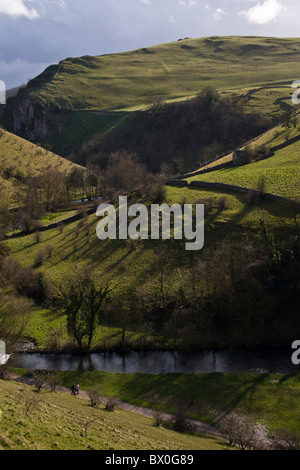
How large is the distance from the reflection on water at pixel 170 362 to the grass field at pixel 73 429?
10417mm

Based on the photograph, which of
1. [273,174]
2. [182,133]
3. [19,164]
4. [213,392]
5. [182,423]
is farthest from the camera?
[182,133]

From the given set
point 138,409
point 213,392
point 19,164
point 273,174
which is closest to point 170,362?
point 213,392

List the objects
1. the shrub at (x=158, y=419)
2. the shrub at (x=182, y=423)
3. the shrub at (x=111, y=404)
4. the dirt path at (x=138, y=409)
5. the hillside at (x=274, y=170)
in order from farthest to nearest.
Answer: the hillside at (x=274, y=170)
the shrub at (x=111, y=404)
the dirt path at (x=138, y=409)
the shrub at (x=182, y=423)
the shrub at (x=158, y=419)

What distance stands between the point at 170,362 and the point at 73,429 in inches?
900

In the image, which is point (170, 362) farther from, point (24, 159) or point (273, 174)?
point (24, 159)

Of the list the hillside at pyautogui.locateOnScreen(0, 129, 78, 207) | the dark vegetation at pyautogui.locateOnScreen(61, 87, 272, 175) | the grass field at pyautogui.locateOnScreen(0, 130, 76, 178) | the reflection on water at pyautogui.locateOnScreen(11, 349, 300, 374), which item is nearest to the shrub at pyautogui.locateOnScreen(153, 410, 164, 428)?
the reflection on water at pyautogui.locateOnScreen(11, 349, 300, 374)

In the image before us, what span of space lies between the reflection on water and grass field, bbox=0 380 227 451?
34.2 ft

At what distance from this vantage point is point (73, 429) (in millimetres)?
27188

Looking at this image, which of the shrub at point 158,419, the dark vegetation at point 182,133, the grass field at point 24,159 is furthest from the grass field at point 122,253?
the dark vegetation at point 182,133

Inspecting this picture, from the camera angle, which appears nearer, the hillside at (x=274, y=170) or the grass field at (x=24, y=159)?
the hillside at (x=274, y=170)

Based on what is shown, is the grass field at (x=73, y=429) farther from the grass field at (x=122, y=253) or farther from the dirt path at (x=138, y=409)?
the grass field at (x=122, y=253)

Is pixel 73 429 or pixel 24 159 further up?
pixel 24 159

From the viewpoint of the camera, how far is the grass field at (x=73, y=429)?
23531mm
